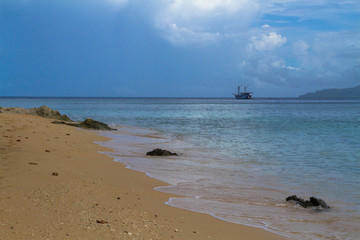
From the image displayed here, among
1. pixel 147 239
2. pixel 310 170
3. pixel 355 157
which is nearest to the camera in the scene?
pixel 147 239

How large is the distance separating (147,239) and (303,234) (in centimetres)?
274

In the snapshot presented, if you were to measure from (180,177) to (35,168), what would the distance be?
3.82m

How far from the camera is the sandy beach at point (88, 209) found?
15.6 feet

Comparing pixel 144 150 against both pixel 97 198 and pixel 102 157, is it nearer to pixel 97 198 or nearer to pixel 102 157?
pixel 102 157

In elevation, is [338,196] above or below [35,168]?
below

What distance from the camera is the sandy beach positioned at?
4.77m

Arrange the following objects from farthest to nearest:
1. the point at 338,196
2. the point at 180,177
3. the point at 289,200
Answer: the point at 180,177 → the point at 338,196 → the point at 289,200

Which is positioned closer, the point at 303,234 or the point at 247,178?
the point at 303,234

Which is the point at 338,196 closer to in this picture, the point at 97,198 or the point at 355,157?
the point at 97,198

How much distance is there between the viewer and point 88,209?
577 centimetres

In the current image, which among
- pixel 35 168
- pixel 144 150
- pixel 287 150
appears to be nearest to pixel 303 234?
pixel 35 168

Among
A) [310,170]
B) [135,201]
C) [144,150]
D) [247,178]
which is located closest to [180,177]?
[247,178]

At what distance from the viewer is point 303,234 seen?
5.81m

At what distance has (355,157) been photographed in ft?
50.5
